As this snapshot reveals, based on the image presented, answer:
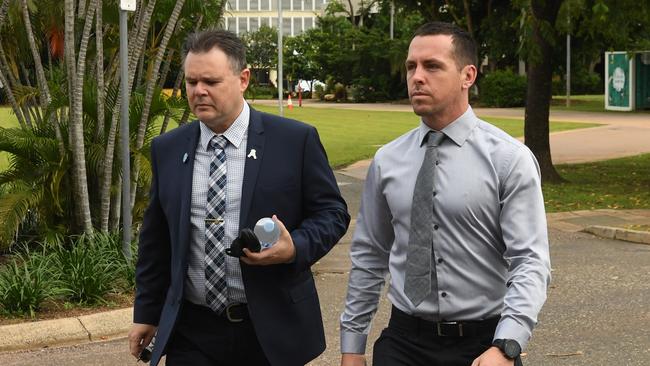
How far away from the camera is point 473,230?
3486mm

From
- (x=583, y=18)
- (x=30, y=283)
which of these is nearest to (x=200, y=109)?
(x=30, y=283)

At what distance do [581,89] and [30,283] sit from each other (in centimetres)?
5926

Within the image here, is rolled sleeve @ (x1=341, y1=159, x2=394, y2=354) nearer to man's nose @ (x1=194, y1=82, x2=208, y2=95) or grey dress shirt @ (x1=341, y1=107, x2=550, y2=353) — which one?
grey dress shirt @ (x1=341, y1=107, x2=550, y2=353)

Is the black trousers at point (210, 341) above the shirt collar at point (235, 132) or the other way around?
the other way around

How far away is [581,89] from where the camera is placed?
64.6 meters

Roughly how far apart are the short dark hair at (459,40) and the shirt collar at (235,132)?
0.75 meters

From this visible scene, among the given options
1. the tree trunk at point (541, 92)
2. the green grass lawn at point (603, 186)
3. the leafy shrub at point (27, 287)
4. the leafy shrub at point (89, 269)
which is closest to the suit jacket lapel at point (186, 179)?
the leafy shrub at point (27, 287)

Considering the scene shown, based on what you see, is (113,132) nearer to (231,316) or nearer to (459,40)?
(231,316)

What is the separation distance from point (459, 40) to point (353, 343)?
1.06 meters

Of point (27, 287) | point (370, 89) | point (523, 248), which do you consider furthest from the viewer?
point (370, 89)

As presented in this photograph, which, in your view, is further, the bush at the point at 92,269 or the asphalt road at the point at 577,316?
the bush at the point at 92,269

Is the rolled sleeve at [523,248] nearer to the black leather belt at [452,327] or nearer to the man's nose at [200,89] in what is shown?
the black leather belt at [452,327]

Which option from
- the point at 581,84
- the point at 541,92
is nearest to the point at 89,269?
the point at 541,92

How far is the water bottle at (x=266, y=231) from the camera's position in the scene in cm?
351
